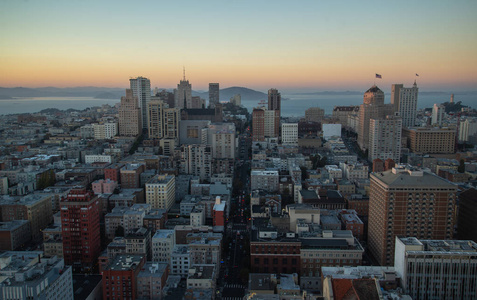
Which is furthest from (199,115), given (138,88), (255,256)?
(255,256)

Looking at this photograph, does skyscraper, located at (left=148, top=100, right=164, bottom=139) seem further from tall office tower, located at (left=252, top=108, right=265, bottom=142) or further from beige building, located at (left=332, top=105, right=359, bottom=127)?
beige building, located at (left=332, top=105, right=359, bottom=127)

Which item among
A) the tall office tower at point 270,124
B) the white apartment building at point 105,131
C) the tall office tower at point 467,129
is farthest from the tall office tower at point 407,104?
the white apartment building at point 105,131

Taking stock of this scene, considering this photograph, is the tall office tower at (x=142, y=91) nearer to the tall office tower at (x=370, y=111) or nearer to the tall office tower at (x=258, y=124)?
the tall office tower at (x=258, y=124)

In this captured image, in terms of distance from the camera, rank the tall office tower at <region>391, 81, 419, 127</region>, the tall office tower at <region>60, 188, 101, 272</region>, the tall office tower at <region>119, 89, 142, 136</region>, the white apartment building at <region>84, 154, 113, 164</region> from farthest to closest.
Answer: the tall office tower at <region>391, 81, 419, 127</region> → the tall office tower at <region>119, 89, 142, 136</region> → the white apartment building at <region>84, 154, 113, 164</region> → the tall office tower at <region>60, 188, 101, 272</region>

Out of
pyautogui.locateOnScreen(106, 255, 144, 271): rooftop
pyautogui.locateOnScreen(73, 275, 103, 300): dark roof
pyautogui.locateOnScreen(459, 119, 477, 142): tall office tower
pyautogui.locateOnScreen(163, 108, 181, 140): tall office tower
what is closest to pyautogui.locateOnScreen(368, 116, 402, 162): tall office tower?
pyautogui.locateOnScreen(459, 119, 477, 142): tall office tower

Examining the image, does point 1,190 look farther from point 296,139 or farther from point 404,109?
point 404,109

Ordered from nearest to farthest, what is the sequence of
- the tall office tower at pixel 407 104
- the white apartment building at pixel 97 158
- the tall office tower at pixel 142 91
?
1. the white apartment building at pixel 97 158
2. the tall office tower at pixel 407 104
3. the tall office tower at pixel 142 91
